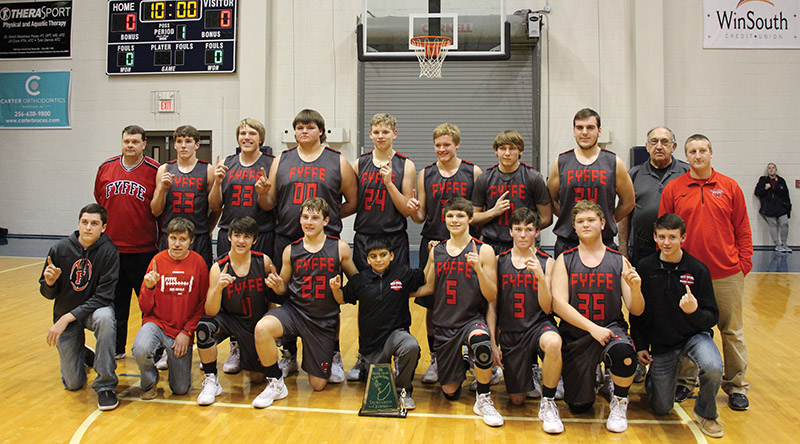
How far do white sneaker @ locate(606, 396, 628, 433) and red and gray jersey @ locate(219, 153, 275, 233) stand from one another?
114 inches

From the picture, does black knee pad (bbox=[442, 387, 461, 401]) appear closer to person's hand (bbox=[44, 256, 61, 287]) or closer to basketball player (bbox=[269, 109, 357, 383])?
basketball player (bbox=[269, 109, 357, 383])

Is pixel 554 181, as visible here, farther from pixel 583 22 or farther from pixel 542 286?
pixel 583 22

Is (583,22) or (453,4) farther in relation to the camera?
(583,22)

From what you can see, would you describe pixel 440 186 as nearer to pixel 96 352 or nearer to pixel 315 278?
pixel 315 278

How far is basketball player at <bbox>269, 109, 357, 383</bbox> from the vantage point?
445cm

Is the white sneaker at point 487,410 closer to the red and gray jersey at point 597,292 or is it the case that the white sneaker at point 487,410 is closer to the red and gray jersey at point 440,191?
the red and gray jersey at point 597,292

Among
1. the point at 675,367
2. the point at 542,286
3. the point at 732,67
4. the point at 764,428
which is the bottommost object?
the point at 764,428

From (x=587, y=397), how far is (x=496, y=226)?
1.39 m

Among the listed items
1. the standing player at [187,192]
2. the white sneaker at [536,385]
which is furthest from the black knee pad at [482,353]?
the standing player at [187,192]

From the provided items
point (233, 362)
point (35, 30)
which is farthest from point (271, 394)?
point (35, 30)

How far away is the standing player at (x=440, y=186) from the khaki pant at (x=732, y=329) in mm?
1887

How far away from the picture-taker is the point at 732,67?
1112 centimetres

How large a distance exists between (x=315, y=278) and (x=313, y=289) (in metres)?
0.08

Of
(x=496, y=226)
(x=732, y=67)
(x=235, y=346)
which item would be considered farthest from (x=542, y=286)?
(x=732, y=67)
